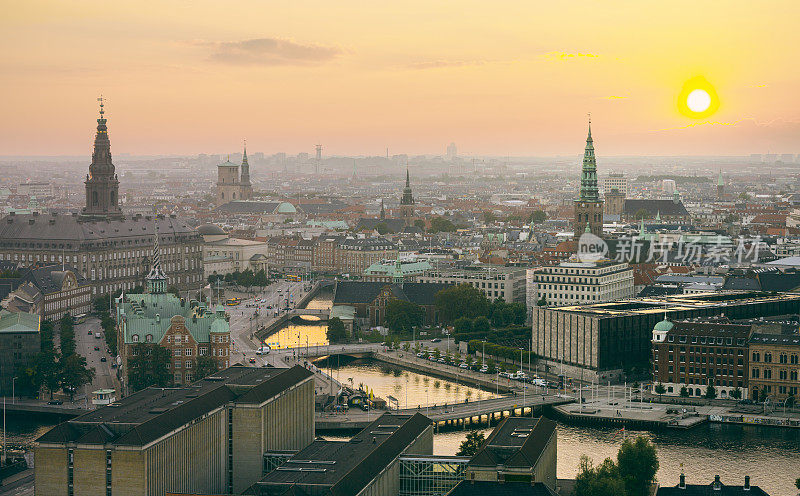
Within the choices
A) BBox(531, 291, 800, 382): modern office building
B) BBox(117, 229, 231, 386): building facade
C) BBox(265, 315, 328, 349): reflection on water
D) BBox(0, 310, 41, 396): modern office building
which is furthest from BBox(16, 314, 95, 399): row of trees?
BBox(531, 291, 800, 382): modern office building

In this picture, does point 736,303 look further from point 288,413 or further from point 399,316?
point 288,413

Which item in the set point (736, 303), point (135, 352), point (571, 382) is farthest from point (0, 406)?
point (736, 303)

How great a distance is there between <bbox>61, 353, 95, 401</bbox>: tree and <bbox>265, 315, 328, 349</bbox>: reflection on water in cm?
1598

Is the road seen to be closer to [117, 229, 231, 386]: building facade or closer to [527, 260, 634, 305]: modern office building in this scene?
[117, 229, 231, 386]: building facade

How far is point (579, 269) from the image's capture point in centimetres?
8650

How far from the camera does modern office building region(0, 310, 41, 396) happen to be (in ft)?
202

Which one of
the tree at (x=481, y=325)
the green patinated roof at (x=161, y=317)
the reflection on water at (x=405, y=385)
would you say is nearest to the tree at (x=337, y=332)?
the reflection on water at (x=405, y=385)

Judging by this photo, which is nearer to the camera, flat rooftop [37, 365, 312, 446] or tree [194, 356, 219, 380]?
flat rooftop [37, 365, 312, 446]

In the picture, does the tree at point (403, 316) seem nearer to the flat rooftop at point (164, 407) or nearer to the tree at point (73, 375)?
the tree at point (73, 375)

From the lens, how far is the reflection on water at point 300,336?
78.4 metres

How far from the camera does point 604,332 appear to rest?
66188mm

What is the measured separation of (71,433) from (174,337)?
860 inches

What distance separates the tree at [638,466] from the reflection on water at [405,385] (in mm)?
15897

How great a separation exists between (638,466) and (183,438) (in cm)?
1510
